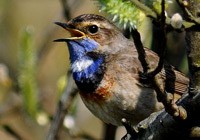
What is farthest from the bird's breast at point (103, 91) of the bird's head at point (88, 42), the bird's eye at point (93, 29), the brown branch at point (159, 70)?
the brown branch at point (159, 70)

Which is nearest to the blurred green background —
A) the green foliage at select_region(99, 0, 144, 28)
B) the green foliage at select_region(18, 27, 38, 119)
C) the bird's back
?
the green foliage at select_region(18, 27, 38, 119)

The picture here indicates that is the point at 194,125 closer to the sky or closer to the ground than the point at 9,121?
closer to the sky

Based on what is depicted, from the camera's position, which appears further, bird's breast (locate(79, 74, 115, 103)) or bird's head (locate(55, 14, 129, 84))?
bird's head (locate(55, 14, 129, 84))

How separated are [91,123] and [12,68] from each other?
1679mm

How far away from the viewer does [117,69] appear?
15.0 feet

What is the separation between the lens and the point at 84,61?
190 inches

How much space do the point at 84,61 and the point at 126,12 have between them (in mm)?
2259

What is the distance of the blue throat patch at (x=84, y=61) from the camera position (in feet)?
15.5

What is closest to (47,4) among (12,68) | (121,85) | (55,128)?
(12,68)

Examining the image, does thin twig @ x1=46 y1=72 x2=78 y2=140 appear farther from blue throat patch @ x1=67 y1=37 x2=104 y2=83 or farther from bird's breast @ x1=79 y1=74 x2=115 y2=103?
bird's breast @ x1=79 y1=74 x2=115 y2=103

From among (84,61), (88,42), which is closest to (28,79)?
(84,61)

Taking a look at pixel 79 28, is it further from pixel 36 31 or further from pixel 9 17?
pixel 36 31

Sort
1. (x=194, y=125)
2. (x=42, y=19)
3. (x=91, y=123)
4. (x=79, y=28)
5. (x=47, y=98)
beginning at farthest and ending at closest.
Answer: (x=42, y=19) < (x=91, y=123) < (x=47, y=98) < (x=79, y=28) < (x=194, y=125)

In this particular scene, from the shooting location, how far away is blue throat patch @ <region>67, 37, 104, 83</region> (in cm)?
474
